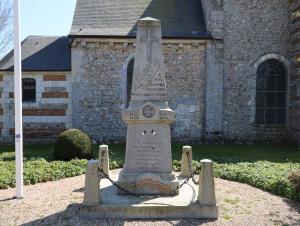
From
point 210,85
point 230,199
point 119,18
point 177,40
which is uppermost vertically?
point 119,18

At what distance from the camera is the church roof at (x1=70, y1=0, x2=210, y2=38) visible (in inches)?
675

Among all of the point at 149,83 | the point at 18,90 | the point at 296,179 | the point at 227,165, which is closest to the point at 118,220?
the point at 149,83

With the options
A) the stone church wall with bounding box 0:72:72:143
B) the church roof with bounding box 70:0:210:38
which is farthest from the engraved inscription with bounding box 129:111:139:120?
the stone church wall with bounding box 0:72:72:143

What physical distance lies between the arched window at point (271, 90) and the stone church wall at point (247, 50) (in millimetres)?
367

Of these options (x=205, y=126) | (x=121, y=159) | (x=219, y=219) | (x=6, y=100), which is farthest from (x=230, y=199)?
(x=6, y=100)

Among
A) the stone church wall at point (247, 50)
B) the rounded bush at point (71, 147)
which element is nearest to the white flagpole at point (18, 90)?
the rounded bush at point (71, 147)

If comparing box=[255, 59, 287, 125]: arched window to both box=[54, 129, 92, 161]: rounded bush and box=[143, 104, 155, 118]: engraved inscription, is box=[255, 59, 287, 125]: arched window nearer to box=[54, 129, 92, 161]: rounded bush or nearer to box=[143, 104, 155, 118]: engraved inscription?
box=[54, 129, 92, 161]: rounded bush

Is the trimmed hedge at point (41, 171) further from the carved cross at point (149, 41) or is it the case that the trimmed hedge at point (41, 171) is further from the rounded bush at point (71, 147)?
the carved cross at point (149, 41)

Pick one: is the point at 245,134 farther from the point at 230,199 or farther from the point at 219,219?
the point at 219,219

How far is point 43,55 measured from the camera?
18297mm

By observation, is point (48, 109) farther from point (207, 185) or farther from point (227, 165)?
point (207, 185)

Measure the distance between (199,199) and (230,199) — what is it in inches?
61.4

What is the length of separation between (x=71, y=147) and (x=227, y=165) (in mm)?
4608

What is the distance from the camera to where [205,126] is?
17.2 metres
